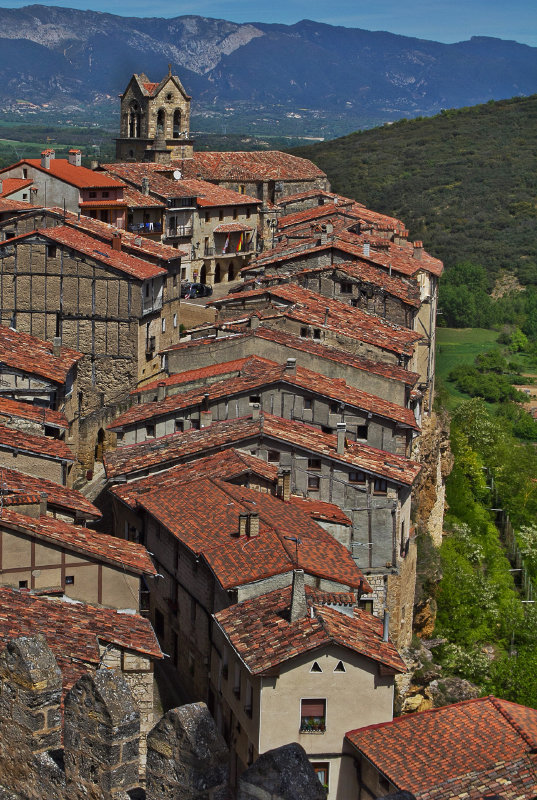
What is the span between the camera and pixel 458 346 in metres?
93.8

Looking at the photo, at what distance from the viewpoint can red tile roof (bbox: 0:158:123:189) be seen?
57.1 metres

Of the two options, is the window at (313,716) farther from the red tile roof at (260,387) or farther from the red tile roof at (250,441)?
the red tile roof at (260,387)

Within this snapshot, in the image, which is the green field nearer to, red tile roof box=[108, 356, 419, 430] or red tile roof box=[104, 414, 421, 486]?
red tile roof box=[108, 356, 419, 430]

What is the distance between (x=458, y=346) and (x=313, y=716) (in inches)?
2800

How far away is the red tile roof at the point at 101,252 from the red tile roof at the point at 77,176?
1017 centimetres

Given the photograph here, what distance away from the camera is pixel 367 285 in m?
48.3

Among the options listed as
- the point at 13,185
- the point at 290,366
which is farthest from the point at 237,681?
the point at 13,185

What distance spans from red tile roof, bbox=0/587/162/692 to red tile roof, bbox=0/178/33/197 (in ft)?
114

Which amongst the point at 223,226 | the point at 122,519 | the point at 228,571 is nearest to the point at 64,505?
the point at 228,571

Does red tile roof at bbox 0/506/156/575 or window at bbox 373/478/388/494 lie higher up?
red tile roof at bbox 0/506/156/575

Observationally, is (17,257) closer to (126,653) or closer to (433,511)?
(433,511)

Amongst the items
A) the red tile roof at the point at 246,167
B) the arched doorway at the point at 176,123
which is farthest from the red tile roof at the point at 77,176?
the arched doorway at the point at 176,123

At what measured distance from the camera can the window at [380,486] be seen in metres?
→ 32.7

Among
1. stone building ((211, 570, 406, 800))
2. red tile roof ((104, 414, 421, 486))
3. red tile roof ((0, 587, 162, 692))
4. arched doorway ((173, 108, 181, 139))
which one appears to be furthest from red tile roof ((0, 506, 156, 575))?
arched doorway ((173, 108, 181, 139))
